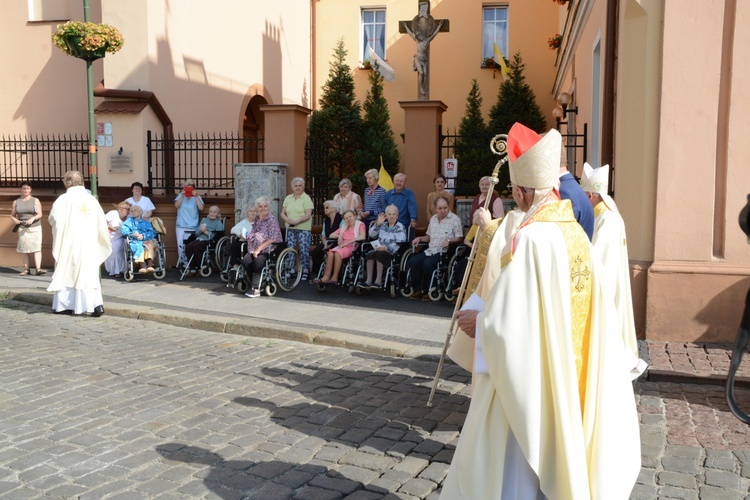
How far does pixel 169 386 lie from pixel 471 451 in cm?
395

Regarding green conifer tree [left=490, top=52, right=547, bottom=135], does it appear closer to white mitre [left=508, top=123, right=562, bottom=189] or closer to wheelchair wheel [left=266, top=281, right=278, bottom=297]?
wheelchair wheel [left=266, top=281, right=278, bottom=297]

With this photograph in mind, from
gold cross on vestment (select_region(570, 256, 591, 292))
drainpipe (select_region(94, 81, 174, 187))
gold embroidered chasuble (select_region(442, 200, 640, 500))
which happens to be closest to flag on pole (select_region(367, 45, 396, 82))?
drainpipe (select_region(94, 81, 174, 187))

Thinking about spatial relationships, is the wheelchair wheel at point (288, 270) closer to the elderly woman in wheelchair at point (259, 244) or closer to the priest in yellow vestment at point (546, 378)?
the elderly woman in wheelchair at point (259, 244)

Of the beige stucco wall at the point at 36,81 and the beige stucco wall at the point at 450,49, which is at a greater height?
the beige stucco wall at the point at 450,49

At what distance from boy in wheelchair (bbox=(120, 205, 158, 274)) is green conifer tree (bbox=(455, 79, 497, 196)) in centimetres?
519

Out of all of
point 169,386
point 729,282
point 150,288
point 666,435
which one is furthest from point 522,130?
point 150,288

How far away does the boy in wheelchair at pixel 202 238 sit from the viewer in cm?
1358

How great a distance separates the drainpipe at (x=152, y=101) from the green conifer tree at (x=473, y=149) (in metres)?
5.43

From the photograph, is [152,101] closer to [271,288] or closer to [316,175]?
[316,175]

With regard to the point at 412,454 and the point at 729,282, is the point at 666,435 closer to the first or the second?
the point at 412,454

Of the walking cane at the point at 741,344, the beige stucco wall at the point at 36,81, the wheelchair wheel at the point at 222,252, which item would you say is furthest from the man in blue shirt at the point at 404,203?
the walking cane at the point at 741,344

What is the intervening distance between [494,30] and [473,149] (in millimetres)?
6960

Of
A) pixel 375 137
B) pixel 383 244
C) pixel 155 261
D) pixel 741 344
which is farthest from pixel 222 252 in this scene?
pixel 741 344

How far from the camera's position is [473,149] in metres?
18.9
